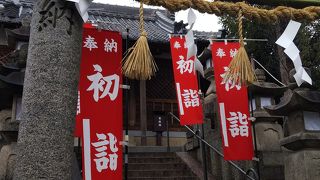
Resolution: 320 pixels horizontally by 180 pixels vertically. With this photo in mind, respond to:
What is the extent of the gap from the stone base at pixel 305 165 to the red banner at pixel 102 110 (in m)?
2.47

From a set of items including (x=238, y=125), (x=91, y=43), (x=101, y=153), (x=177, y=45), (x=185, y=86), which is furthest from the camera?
(x=177, y=45)

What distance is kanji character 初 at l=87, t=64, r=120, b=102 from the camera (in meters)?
4.19

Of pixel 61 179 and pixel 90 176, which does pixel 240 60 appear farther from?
pixel 90 176

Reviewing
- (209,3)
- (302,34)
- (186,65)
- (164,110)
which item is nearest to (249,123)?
(186,65)

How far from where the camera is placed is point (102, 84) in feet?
14.7

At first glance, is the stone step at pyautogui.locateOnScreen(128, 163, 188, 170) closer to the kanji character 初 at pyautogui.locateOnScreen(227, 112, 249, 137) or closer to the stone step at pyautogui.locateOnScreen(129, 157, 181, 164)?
the stone step at pyautogui.locateOnScreen(129, 157, 181, 164)

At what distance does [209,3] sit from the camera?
3.48 meters

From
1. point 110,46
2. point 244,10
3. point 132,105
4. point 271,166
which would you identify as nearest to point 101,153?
point 110,46

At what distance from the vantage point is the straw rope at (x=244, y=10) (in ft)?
11.0

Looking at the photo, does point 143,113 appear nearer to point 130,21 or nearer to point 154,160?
point 154,160

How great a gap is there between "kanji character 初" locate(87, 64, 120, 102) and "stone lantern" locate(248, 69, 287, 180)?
3126mm

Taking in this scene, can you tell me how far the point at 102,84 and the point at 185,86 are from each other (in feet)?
11.7

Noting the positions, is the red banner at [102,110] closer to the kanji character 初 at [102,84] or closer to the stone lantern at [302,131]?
the kanji character 初 at [102,84]

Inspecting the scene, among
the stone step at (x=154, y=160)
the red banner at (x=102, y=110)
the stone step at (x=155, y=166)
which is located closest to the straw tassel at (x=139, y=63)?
the red banner at (x=102, y=110)
